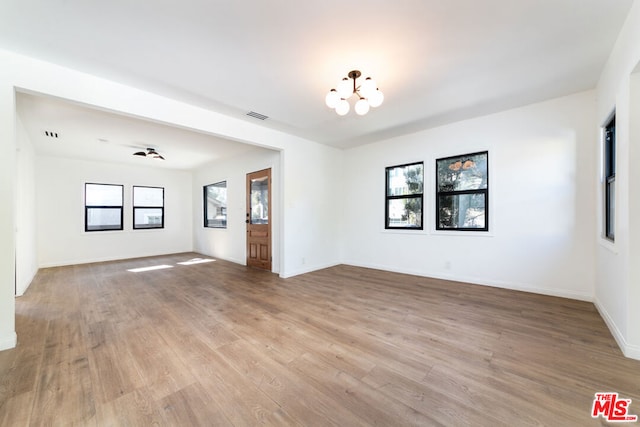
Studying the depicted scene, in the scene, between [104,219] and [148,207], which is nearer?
[104,219]

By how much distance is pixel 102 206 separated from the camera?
6.52m

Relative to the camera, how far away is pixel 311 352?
2.13 metres

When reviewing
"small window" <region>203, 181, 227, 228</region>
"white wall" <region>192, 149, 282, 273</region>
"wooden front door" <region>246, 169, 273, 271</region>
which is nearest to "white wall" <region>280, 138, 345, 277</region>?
"white wall" <region>192, 149, 282, 273</region>

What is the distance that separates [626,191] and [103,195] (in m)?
9.47

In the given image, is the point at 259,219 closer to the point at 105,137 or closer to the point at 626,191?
the point at 105,137

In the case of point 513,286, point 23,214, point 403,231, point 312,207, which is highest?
point 312,207

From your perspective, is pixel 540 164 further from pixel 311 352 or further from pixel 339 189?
pixel 311 352

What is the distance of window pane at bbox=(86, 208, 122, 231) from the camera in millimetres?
6355

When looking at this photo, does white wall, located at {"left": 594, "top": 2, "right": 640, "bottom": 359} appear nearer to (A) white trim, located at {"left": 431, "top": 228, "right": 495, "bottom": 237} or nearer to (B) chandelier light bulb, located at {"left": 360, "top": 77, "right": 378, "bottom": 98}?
(A) white trim, located at {"left": 431, "top": 228, "right": 495, "bottom": 237}

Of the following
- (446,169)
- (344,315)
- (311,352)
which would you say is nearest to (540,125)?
(446,169)

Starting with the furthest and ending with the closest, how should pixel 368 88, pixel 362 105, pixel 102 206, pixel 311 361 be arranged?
pixel 102 206
pixel 362 105
pixel 368 88
pixel 311 361

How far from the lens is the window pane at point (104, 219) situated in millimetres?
6355

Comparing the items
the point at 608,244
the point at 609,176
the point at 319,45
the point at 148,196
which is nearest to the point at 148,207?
the point at 148,196

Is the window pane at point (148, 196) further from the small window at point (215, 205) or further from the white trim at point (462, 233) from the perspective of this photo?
the white trim at point (462, 233)
